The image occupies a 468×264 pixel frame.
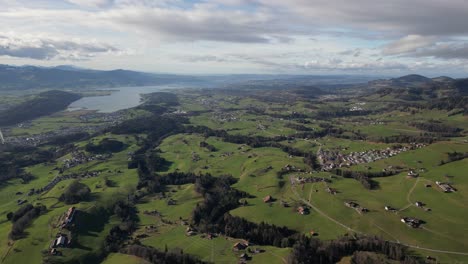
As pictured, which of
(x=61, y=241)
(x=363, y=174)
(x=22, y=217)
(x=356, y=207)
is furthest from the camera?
(x=363, y=174)

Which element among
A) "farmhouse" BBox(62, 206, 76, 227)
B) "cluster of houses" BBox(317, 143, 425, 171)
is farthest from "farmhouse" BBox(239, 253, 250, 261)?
"cluster of houses" BBox(317, 143, 425, 171)

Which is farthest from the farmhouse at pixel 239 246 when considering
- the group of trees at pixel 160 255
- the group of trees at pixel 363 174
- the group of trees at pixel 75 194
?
the group of trees at pixel 75 194

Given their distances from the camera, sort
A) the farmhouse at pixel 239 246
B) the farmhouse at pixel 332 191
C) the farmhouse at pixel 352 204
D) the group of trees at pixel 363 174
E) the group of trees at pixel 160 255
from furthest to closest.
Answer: the group of trees at pixel 363 174 < the farmhouse at pixel 332 191 < the farmhouse at pixel 352 204 < the farmhouse at pixel 239 246 < the group of trees at pixel 160 255

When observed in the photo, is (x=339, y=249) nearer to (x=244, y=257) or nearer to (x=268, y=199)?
(x=244, y=257)

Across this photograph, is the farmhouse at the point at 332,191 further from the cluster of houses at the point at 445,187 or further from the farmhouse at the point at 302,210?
the cluster of houses at the point at 445,187

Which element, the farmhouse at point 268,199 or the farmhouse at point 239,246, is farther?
the farmhouse at point 268,199

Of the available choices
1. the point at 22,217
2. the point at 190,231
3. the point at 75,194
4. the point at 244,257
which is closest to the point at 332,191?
the point at 244,257

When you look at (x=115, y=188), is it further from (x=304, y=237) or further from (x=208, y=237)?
(x=304, y=237)
